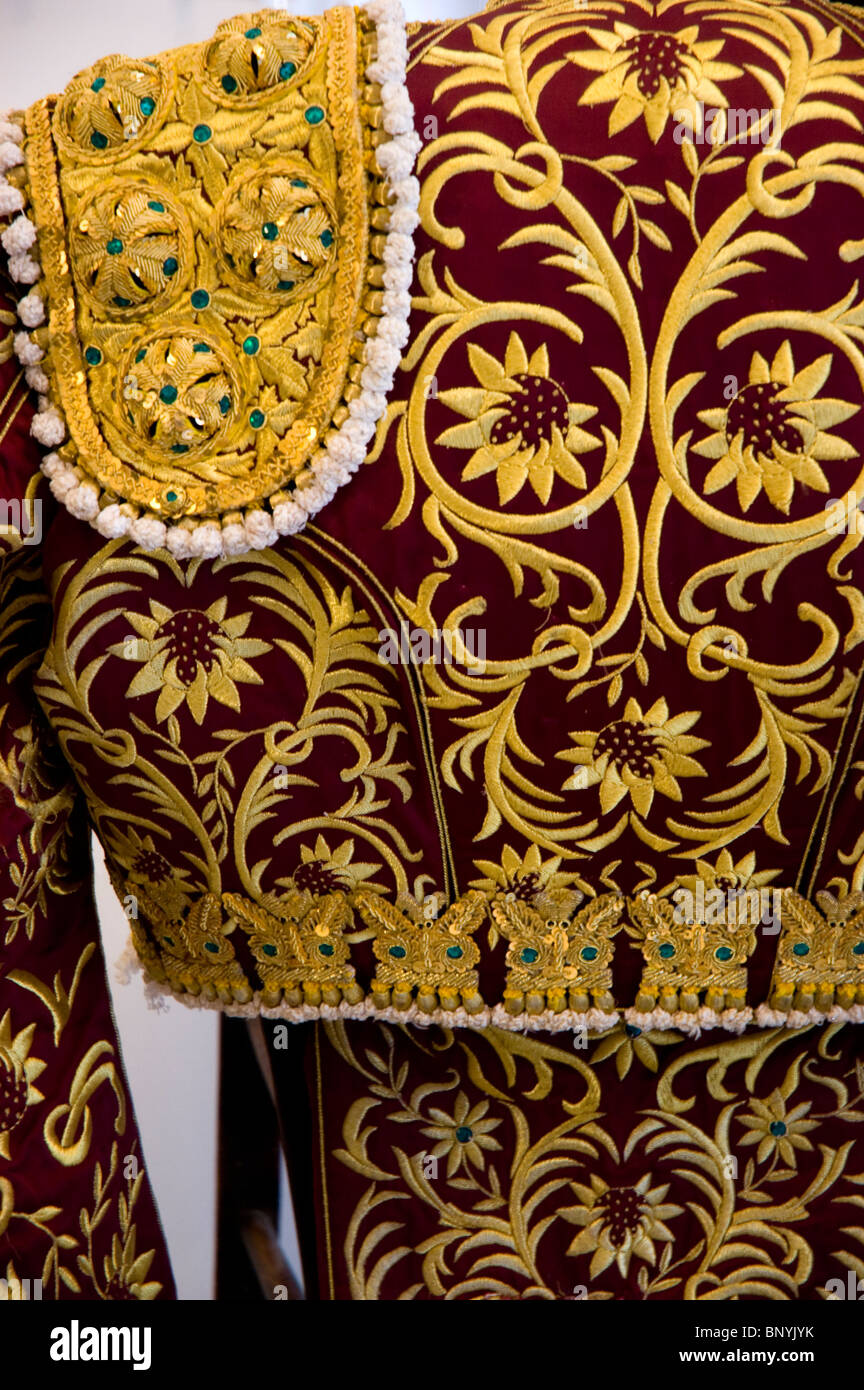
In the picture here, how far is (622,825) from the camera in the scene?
0.52 metres

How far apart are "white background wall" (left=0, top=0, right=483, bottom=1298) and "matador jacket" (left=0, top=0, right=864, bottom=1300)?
616 mm

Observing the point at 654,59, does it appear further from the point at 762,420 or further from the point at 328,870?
the point at 328,870

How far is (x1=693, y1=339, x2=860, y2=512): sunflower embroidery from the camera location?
46 centimetres

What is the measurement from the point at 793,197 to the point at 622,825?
0.86 ft

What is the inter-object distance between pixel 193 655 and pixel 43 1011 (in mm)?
178

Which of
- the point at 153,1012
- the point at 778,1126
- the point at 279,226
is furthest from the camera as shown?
the point at 153,1012

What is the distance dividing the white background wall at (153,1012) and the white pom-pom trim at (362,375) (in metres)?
0.73

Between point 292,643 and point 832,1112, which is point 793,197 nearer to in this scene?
point 292,643

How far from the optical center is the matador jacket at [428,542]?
18.1 inches

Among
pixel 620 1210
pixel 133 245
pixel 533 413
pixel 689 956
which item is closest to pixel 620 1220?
pixel 620 1210

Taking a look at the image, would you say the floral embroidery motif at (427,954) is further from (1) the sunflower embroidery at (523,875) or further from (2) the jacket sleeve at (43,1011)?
(2) the jacket sleeve at (43,1011)

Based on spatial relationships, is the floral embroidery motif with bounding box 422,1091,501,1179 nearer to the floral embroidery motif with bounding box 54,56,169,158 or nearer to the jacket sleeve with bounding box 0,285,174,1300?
the jacket sleeve with bounding box 0,285,174,1300

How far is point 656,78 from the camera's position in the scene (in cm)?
46

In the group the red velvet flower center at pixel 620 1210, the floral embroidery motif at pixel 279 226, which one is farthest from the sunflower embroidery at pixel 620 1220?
the floral embroidery motif at pixel 279 226
